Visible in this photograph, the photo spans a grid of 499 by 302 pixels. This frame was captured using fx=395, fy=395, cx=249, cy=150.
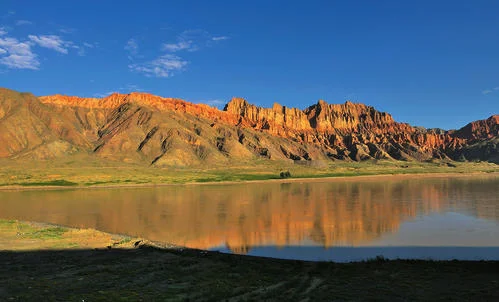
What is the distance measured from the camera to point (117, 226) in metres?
36.9

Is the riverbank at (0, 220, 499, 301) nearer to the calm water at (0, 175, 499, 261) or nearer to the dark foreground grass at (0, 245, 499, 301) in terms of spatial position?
the dark foreground grass at (0, 245, 499, 301)

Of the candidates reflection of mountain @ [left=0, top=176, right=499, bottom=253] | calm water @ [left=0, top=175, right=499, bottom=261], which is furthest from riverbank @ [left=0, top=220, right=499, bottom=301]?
reflection of mountain @ [left=0, top=176, right=499, bottom=253]

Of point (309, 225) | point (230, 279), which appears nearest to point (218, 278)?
point (230, 279)

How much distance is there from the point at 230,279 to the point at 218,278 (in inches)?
21.7

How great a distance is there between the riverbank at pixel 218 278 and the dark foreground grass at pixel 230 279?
0.03 metres

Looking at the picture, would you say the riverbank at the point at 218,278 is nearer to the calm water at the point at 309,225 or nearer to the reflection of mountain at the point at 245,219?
the calm water at the point at 309,225

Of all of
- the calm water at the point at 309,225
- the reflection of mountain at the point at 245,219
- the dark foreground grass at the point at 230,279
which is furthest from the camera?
the reflection of mountain at the point at 245,219

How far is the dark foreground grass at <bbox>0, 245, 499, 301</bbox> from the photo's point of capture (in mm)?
13547

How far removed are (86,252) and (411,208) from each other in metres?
38.6

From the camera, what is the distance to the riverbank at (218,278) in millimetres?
13602

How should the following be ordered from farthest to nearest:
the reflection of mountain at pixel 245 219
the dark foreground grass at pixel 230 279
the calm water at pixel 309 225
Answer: the reflection of mountain at pixel 245 219 < the calm water at pixel 309 225 < the dark foreground grass at pixel 230 279

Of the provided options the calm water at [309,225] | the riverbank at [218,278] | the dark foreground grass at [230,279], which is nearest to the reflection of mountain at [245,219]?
the calm water at [309,225]

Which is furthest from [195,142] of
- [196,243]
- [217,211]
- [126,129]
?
[196,243]

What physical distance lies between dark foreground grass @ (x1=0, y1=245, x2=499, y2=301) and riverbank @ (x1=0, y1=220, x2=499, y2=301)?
0.03 metres
